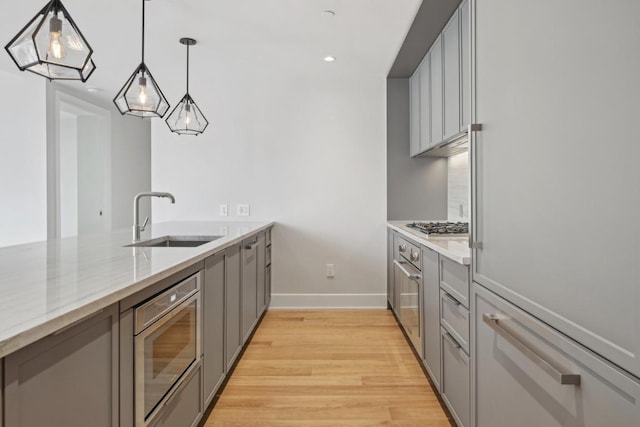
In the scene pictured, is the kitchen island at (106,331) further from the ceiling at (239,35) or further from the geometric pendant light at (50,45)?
the ceiling at (239,35)

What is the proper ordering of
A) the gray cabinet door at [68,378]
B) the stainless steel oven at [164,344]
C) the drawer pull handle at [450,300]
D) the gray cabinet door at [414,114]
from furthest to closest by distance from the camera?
the gray cabinet door at [414,114] → the drawer pull handle at [450,300] → the stainless steel oven at [164,344] → the gray cabinet door at [68,378]

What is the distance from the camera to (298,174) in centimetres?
407

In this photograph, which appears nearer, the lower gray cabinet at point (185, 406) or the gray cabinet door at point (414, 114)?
the lower gray cabinet at point (185, 406)

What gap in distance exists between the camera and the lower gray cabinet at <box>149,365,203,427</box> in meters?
1.41

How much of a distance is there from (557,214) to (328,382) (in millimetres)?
1788

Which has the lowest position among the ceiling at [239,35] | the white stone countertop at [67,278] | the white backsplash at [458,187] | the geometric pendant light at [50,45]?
the white stone countertop at [67,278]

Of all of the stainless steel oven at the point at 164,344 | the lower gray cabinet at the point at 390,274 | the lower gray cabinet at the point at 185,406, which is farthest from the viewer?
the lower gray cabinet at the point at 390,274

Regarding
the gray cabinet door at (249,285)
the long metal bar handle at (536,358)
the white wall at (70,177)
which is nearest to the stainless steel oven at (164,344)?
the gray cabinet door at (249,285)

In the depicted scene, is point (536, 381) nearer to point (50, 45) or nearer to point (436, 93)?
point (50, 45)

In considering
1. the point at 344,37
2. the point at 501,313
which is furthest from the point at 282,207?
the point at 501,313

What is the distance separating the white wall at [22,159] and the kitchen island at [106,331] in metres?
2.62

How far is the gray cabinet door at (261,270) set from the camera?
3.32 meters

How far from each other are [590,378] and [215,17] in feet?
9.33

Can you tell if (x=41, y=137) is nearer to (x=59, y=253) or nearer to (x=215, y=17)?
(x=215, y=17)
